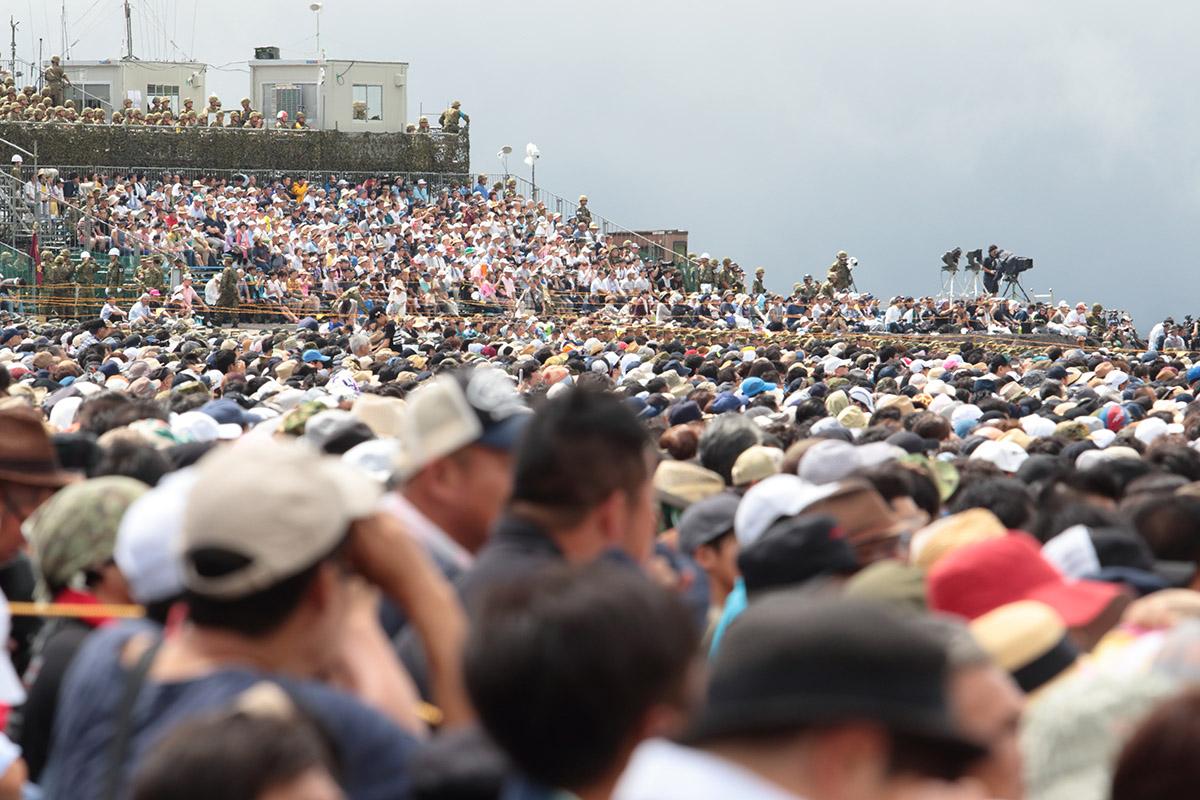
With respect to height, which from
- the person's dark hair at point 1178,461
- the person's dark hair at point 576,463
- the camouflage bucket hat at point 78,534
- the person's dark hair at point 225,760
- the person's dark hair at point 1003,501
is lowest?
the person's dark hair at point 1178,461

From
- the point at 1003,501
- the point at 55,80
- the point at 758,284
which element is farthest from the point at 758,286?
the point at 1003,501

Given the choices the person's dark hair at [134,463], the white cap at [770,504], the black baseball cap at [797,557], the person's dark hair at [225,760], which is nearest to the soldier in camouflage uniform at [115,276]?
the person's dark hair at [134,463]

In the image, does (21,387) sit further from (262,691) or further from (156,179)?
(156,179)

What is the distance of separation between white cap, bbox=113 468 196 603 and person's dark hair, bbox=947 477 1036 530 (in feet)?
12.9

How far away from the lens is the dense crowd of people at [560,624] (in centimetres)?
264

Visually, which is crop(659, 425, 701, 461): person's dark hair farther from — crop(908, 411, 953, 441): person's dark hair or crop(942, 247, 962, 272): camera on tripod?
crop(942, 247, 962, 272): camera on tripod

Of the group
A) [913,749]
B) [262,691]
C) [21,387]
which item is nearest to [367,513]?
[262,691]

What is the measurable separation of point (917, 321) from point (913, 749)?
42.3 metres

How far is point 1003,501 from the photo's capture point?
7117 millimetres

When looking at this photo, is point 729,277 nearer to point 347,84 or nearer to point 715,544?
point 347,84

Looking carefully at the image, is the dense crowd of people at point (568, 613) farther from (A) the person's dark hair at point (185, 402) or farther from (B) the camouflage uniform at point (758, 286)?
(B) the camouflage uniform at point (758, 286)

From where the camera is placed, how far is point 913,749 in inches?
106

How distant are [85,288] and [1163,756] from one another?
37.5m

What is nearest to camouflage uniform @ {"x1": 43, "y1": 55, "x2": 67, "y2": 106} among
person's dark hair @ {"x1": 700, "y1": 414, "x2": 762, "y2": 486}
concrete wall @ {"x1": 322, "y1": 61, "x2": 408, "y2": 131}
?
concrete wall @ {"x1": 322, "y1": 61, "x2": 408, "y2": 131}
